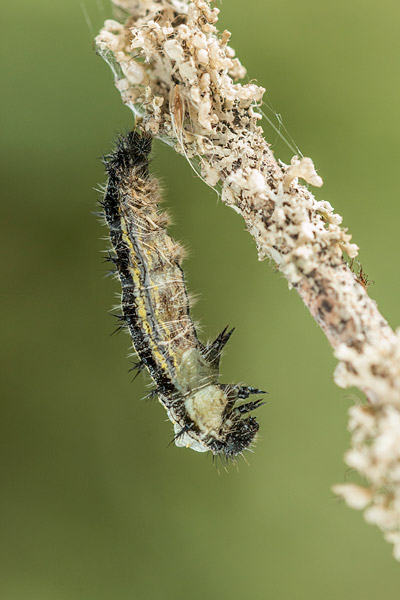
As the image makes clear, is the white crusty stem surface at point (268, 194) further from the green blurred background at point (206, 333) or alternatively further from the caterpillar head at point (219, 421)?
the green blurred background at point (206, 333)

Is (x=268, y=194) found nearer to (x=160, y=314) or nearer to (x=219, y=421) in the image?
(x=160, y=314)

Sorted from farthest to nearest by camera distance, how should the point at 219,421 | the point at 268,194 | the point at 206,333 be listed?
the point at 206,333, the point at 219,421, the point at 268,194

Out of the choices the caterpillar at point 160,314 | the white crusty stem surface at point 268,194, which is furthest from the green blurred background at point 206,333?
the white crusty stem surface at point 268,194

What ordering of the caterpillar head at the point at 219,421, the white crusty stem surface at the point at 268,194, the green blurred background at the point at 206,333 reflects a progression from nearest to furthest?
1. the white crusty stem surface at the point at 268,194
2. the caterpillar head at the point at 219,421
3. the green blurred background at the point at 206,333

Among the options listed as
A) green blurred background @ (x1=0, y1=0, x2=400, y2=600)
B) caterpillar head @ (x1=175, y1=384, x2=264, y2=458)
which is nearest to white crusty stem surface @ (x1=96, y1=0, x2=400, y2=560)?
caterpillar head @ (x1=175, y1=384, x2=264, y2=458)

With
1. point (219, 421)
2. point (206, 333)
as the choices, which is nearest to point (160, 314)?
point (219, 421)

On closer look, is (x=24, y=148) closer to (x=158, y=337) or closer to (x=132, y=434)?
(x=158, y=337)

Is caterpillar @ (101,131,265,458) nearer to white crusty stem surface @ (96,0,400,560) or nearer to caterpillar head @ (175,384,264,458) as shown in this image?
caterpillar head @ (175,384,264,458)
